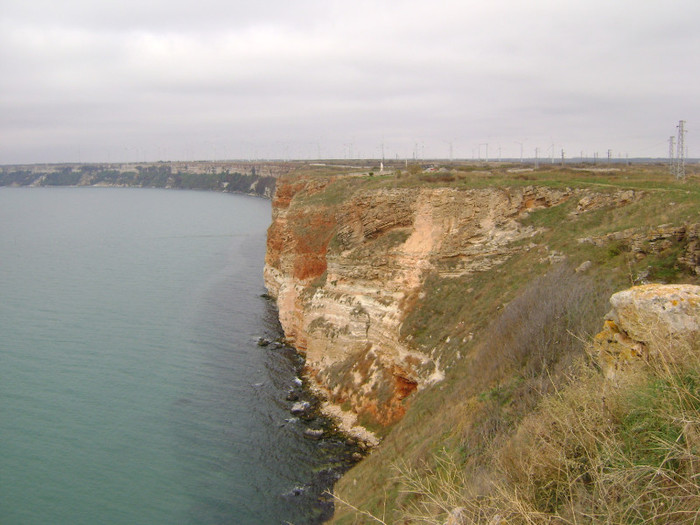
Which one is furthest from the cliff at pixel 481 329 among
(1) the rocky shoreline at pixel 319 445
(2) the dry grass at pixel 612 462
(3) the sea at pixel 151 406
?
(3) the sea at pixel 151 406

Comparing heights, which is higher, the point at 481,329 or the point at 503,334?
the point at 503,334

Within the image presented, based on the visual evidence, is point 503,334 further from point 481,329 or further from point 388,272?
point 388,272

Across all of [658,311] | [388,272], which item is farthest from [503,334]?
[388,272]

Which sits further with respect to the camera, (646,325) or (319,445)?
(319,445)

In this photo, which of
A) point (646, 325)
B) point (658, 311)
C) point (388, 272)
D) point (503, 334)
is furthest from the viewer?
point (388, 272)

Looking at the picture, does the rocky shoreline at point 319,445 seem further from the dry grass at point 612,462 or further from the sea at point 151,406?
the dry grass at point 612,462

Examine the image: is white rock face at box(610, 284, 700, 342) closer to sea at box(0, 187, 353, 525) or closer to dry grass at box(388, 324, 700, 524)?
dry grass at box(388, 324, 700, 524)

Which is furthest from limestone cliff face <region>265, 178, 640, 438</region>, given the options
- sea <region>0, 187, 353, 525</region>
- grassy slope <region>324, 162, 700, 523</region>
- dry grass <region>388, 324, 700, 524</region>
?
dry grass <region>388, 324, 700, 524</region>
